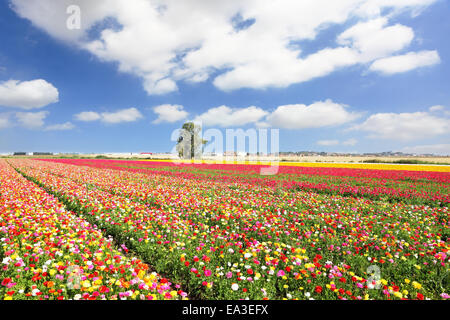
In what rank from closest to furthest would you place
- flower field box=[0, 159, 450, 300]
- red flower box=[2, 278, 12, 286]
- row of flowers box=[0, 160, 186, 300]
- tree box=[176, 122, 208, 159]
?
1. red flower box=[2, 278, 12, 286]
2. row of flowers box=[0, 160, 186, 300]
3. flower field box=[0, 159, 450, 300]
4. tree box=[176, 122, 208, 159]

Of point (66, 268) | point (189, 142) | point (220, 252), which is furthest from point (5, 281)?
point (189, 142)

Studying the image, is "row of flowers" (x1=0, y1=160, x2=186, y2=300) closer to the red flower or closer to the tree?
the red flower

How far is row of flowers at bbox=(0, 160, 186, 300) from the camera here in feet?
10.9

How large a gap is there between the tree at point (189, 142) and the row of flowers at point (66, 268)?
62972 millimetres

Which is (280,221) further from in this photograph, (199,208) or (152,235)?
(152,235)

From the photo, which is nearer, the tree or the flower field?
the flower field

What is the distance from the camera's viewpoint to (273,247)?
5.18m

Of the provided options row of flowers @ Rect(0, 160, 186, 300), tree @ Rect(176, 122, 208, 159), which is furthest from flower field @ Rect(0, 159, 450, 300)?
tree @ Rect(176, 122, 208, 159)

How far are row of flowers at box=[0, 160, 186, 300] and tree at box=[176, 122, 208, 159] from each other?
207 feet

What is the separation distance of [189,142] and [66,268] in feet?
221

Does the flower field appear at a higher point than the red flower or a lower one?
lower

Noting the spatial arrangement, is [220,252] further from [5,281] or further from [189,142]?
[189,142]

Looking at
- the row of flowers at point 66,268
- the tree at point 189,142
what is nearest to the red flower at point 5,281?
the row of flowers at point 66,268

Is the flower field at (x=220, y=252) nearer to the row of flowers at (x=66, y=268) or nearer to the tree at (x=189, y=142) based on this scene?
the row of flowers at (x=66, y=268)
